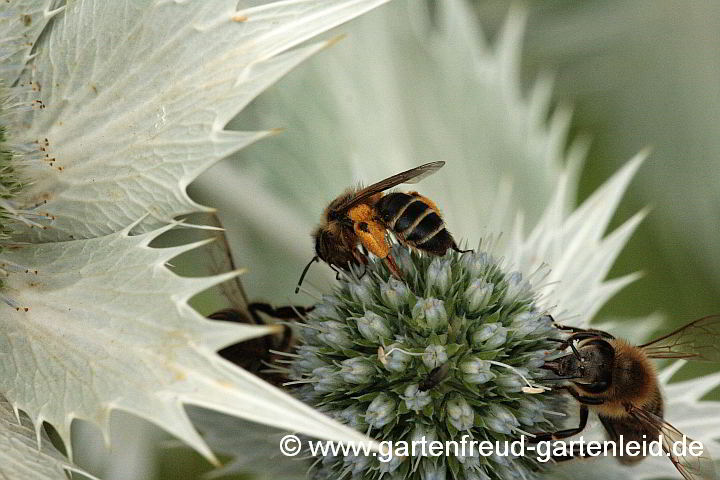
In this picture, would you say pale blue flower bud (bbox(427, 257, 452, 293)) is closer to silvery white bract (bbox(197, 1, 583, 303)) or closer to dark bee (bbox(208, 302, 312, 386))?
dark bee (bbox(208, 302, 312, 386))

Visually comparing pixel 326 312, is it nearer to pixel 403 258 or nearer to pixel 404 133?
pixel 403 258

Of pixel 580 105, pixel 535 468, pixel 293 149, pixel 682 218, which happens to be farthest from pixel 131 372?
pixel 580 105

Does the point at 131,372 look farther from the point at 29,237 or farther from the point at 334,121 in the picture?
the point at 334,121

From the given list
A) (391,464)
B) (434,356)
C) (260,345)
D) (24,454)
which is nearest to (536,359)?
(434,356)

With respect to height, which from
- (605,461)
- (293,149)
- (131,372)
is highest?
(293,149)

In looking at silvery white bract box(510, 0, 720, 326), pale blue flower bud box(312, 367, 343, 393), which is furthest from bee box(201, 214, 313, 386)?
silvery white bract box(510, 0, 720, 326)
